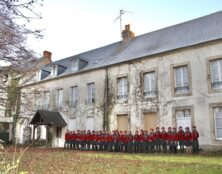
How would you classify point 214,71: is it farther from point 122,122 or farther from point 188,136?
point 122,122

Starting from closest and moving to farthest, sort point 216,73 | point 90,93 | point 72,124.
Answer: point 216,73
point 90,93
point 72,124

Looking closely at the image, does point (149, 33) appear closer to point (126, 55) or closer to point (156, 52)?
point (126, 55)

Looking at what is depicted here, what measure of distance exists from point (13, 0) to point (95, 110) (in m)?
17.2

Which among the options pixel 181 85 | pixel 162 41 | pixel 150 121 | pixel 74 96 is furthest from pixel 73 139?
pixel 162 41

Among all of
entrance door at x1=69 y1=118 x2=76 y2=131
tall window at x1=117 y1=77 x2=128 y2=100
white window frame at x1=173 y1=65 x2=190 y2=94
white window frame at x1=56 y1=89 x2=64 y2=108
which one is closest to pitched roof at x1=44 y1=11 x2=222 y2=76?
white window frame at x1=173 y1=65 x2=190 y2=94

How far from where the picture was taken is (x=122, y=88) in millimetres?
19938

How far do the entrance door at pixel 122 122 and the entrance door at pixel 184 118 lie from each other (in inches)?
159

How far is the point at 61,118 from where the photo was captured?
24.0m

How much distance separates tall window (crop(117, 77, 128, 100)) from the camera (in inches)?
773

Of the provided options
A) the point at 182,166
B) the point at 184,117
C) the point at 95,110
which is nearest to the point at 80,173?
the point at 182,166

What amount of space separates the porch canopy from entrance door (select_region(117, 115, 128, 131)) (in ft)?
19.7

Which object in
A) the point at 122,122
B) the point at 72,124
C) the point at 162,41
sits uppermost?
the point at 162,41

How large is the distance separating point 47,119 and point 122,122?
6.56 metres

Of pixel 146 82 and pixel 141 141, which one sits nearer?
pixel 141 141
